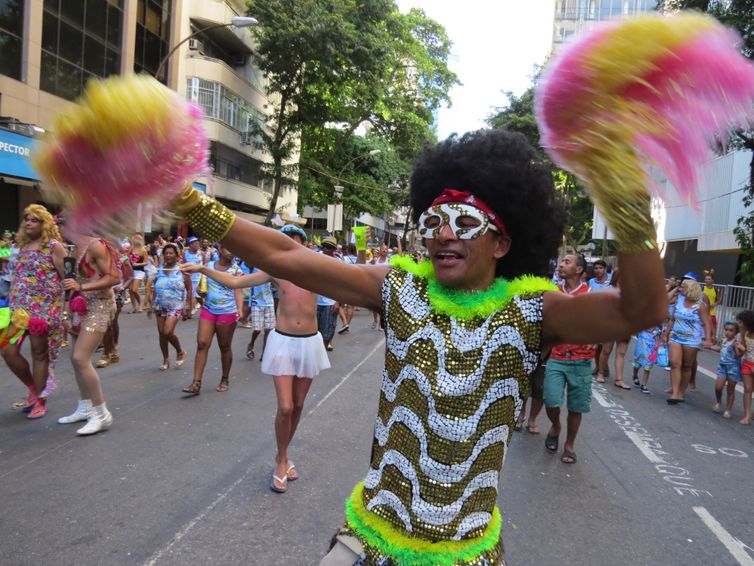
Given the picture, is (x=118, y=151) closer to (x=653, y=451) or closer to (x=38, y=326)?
(x=38, y=326)

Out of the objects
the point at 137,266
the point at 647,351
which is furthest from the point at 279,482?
the point at 137,266

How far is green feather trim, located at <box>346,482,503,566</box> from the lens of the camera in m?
1.67

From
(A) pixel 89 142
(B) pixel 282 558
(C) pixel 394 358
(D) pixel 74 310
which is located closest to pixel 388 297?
(C) pixel 394 358

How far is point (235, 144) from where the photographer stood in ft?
99.6

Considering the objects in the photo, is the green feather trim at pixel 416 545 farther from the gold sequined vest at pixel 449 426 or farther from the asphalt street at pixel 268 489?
the asphalt street at pixel 268 489

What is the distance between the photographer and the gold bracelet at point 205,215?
168 cm

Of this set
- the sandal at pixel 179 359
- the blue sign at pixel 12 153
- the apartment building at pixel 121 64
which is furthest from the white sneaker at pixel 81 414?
the blue sign at pixel 12 153

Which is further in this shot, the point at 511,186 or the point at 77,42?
the point at 77,42

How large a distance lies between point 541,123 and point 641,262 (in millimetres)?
424

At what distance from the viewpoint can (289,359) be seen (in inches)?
178

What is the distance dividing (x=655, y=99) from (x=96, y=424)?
18.0ft

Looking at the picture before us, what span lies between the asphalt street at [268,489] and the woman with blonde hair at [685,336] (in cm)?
94

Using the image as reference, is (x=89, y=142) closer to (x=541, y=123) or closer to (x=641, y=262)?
(x=541, y=123)

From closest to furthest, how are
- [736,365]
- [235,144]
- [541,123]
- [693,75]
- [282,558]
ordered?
[693,75] → [541,123] → [282,558] → [736,365] → [235,144]
